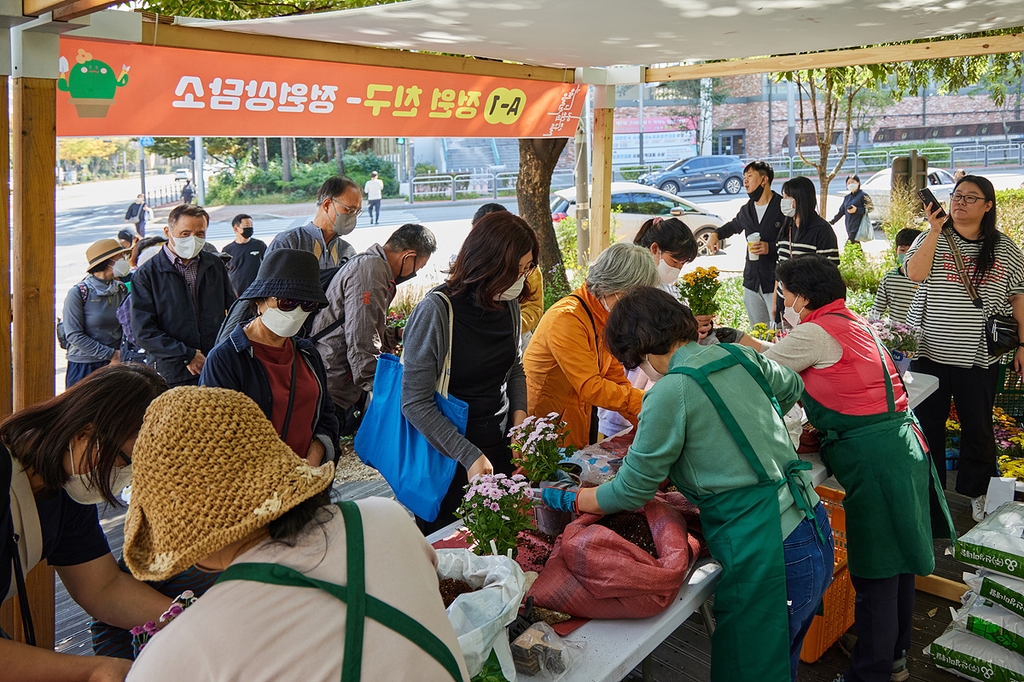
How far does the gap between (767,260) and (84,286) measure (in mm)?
4989

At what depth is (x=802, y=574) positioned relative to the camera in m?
2.49

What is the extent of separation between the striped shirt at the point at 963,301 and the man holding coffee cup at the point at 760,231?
2.07m

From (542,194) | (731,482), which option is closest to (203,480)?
(731,482)

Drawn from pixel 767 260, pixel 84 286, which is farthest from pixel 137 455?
pixel 767 260

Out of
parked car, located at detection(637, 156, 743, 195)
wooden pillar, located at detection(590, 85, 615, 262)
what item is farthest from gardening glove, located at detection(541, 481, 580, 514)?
parked car, located at detection(637, 156, 743, 195)

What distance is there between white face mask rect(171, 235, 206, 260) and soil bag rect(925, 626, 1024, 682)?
4.20 m

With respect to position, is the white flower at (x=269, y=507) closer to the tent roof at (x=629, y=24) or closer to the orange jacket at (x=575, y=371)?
the orange jacket at (x=575, y=371)

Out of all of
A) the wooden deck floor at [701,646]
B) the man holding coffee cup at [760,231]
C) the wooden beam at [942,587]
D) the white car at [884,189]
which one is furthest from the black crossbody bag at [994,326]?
the white car at [884,189]

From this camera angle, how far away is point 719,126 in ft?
124

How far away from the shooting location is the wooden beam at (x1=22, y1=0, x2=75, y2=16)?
8.53 ft

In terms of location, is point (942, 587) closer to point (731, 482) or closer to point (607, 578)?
point (731, 482)

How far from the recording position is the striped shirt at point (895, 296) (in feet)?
17.4

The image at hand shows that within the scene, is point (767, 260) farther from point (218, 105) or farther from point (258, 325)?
point (258, 325)

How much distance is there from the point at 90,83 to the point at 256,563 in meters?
2.94
